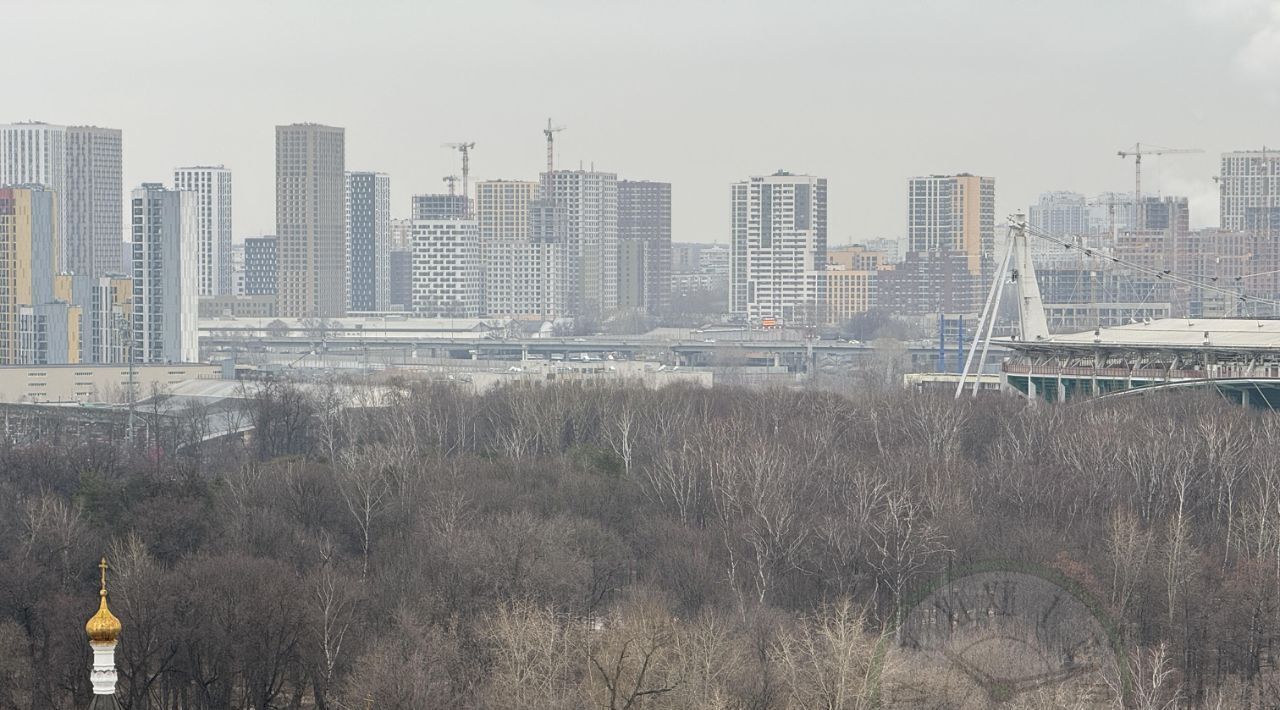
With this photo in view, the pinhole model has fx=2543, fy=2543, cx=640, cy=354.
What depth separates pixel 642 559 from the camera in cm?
3044

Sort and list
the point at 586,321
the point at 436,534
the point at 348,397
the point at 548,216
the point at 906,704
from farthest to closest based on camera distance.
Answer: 1. the point at 548,216
2. the point at 586,321
3. the point at 348,397
4. the point at 436,534
5. the point at 906,704

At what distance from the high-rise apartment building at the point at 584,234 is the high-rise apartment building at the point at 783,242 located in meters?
9.12

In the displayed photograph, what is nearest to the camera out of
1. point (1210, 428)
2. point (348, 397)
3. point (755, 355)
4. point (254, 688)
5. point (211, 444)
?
point (254, 688)

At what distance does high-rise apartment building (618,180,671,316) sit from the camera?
157m

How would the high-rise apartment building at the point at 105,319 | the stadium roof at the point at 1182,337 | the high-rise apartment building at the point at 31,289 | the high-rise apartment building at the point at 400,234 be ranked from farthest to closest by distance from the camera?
the high-rise apartment building at the point at 400,234, the high-rise apartment building at the point at 31,289, the high-rise apartment building at the point at 105,319, the stadium roof at the point at 1182,337

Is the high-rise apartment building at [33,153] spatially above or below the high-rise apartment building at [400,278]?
above

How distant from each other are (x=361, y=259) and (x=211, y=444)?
114m

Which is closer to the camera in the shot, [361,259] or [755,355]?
[755,355]

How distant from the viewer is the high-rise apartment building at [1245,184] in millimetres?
140375

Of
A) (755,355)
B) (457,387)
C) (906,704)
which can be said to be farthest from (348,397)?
(755,355)

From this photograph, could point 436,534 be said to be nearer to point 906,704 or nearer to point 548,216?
point 906,704

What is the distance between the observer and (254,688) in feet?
80.9

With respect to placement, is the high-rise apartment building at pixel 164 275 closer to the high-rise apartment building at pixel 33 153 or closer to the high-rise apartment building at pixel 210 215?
the high-rise apartment building at pixel 33 153

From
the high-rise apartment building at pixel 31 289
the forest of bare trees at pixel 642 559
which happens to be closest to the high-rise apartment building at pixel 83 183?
→ the high-rise apartment building at pixel 31 289
